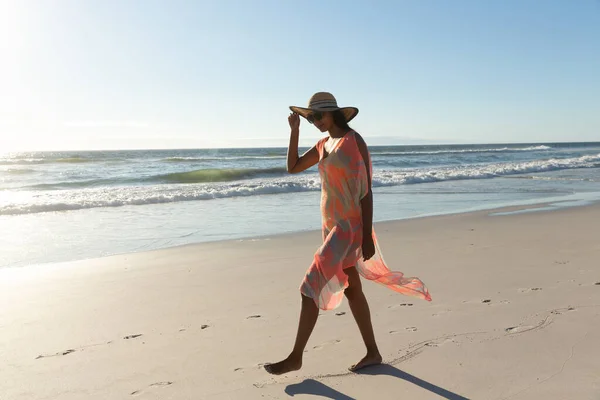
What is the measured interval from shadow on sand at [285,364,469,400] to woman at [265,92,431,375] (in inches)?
3.0

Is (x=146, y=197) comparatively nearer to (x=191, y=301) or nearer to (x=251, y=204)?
(x=251, y=204)

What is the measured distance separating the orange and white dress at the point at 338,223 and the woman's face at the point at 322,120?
13 cm

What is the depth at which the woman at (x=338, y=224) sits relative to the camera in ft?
10.2

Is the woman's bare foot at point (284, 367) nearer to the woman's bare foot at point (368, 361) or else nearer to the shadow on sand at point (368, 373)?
the shadow on sand at point (368, 373)

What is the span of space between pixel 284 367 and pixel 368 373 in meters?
0.51

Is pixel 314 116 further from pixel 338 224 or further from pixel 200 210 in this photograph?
pixel 200 210

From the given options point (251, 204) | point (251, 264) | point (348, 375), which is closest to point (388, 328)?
point (348, 375)

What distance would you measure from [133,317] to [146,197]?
10745 mm

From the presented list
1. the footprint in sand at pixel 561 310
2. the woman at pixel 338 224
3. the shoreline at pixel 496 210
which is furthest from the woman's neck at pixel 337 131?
the shoreline at pixel 496 210

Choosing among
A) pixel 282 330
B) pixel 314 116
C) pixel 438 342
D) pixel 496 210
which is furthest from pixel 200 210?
pixel 314 116

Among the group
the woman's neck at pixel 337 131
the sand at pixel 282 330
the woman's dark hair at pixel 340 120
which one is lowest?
the sand at pixel 282 330

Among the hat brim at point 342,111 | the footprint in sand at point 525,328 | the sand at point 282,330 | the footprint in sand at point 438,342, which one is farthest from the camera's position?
the footprint in sand at point 525,328

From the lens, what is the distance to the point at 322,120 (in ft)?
10.5

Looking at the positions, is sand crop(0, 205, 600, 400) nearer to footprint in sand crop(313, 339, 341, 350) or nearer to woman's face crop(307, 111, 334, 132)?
footprint in sand crop(313, 339, 341, 350)
